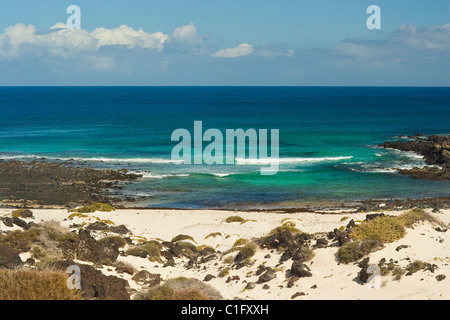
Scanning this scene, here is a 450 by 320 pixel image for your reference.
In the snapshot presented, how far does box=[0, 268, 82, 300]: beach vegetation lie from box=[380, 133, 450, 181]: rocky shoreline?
38.6 metres

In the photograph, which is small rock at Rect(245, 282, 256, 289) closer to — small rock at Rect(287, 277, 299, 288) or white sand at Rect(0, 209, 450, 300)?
white sand at Rect(0, 209, 450, 300)

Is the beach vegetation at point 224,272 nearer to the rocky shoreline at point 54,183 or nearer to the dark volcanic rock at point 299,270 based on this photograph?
the dark volcanic rock at point 299,270

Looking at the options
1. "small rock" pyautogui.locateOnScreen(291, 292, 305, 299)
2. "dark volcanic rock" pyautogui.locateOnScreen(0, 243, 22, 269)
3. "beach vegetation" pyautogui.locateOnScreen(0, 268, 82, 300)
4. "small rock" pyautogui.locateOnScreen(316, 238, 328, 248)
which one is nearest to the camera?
"beach vegetation" pyautogui.locateOnScreen(0, 268, 82, 300)

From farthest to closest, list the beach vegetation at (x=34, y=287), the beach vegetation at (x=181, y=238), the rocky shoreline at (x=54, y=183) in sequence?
the rocky shoreline at (x=54, y=183) → the beach vegetation at (x=181, y=238) → the beach vegetation at (x=34, y=287)

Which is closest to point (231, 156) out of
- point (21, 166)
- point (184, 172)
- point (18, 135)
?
point (184, 172)

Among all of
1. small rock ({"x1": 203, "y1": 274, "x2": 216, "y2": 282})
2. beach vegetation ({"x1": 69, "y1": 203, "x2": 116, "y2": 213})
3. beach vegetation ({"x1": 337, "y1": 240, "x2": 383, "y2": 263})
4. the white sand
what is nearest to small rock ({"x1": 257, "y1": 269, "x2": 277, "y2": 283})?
the white sand

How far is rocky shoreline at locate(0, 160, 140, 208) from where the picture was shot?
36.9m

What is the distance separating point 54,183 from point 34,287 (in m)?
31.7

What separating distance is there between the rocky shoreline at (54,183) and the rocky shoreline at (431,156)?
26019 mm

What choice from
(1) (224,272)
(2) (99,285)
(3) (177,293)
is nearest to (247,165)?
(1) (224,272)

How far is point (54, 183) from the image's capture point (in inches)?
1645

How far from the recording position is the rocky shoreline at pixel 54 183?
3693 centimetres

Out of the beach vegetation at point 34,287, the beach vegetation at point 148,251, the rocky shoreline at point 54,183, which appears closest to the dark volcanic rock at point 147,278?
the beach vegetation at point 148,251
